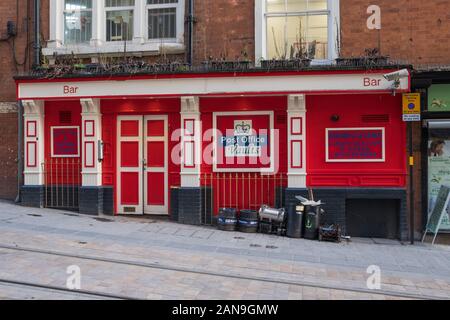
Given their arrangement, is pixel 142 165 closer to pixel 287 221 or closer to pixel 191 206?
pixel 191 206

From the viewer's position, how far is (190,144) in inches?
452

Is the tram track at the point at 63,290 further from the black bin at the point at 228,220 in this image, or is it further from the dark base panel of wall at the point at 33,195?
the dark base panel of wall at the point at 33,195

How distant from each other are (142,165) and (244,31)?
170 inches

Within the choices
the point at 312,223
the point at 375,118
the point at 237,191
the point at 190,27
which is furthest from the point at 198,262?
the point at 190,27

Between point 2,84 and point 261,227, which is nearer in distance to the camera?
point 261,227

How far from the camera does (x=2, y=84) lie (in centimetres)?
1304

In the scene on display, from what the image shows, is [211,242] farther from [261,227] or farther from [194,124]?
[194,124]

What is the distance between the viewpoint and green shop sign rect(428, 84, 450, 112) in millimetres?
10841

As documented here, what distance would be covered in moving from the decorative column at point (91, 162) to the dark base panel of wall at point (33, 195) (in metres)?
1.17

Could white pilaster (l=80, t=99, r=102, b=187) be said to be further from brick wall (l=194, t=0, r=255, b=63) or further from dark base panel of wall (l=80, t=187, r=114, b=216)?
brick wall (l=194, t=0, r=255, b=63)

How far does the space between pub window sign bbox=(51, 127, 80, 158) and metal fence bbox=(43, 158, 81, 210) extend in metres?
0.16

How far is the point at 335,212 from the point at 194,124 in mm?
3963

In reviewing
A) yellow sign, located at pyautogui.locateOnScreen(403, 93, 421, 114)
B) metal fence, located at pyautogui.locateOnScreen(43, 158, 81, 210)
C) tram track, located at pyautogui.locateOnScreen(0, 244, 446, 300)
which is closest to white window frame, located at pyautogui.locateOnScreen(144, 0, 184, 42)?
metal fence, located at pyautogui.locateOnScreen(43, 158, 81, 210)

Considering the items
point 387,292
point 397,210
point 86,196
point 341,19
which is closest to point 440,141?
point 397,210
